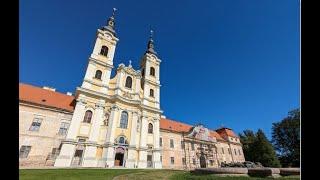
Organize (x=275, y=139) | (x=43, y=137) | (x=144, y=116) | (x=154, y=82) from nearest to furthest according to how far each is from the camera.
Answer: (x=43, y=137) < (x=144, y=116) < (x=154, y=82) < (x=275, y=139)

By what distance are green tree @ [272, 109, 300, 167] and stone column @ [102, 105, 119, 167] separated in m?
40.6

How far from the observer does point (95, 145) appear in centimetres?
2625

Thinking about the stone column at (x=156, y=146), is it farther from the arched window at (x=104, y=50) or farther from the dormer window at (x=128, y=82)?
the arched window at (x=104, y=50)

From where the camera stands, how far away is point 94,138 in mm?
26547

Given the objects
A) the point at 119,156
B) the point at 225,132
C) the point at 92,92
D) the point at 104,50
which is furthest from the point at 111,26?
the point at 225,132

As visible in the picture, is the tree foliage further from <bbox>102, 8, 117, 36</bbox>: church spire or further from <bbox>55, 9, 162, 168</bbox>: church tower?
<bbox>102, 8, 117, 36</bbox>: church spire

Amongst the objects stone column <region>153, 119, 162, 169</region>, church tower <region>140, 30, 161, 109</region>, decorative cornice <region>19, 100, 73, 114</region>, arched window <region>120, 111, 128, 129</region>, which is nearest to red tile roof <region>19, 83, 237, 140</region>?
decorative cornice <region>19, 100, 73, 114</region>

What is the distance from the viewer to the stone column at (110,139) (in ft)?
85.3

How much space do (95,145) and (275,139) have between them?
4539 cm

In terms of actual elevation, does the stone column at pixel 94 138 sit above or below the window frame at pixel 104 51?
below

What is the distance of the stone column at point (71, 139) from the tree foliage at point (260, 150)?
42087 mm

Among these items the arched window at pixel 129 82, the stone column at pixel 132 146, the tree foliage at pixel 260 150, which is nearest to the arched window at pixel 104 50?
the arched window at pixel 129 82
